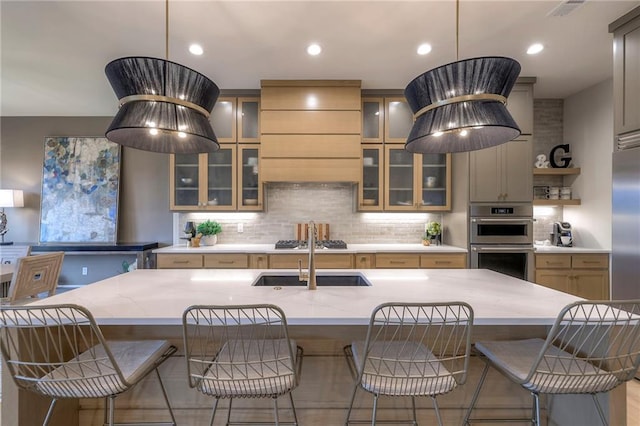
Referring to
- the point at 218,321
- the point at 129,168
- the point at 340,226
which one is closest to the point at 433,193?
the point at 340,226

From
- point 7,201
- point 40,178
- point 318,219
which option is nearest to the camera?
point 318,219

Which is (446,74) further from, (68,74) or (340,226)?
(68,74)

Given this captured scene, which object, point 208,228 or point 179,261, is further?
point 208,228

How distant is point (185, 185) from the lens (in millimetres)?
3611

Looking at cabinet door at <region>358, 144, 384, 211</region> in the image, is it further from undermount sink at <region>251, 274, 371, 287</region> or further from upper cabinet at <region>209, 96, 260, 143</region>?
undermount sink at <region>251, 274, 371, 287</region>

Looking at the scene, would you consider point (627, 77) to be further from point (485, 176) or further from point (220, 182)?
point (220, 182)

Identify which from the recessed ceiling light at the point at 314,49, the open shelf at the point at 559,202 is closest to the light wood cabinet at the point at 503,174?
the open shelf at the point at 559,202

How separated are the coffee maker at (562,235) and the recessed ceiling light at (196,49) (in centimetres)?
443

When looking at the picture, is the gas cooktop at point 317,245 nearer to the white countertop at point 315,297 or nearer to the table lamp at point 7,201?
the white countertop at point 315,297

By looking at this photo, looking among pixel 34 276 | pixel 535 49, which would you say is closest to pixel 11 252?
pixel 34 276

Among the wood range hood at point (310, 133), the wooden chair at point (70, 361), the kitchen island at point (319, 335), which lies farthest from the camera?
the wood range hood at point (310, 133)

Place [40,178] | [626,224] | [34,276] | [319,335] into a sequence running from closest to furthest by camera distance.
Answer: [319,335]
[626,224]
[34,276]
[40,178]

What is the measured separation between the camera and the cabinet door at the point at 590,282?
10.7ft

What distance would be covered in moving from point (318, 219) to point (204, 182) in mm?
1468
